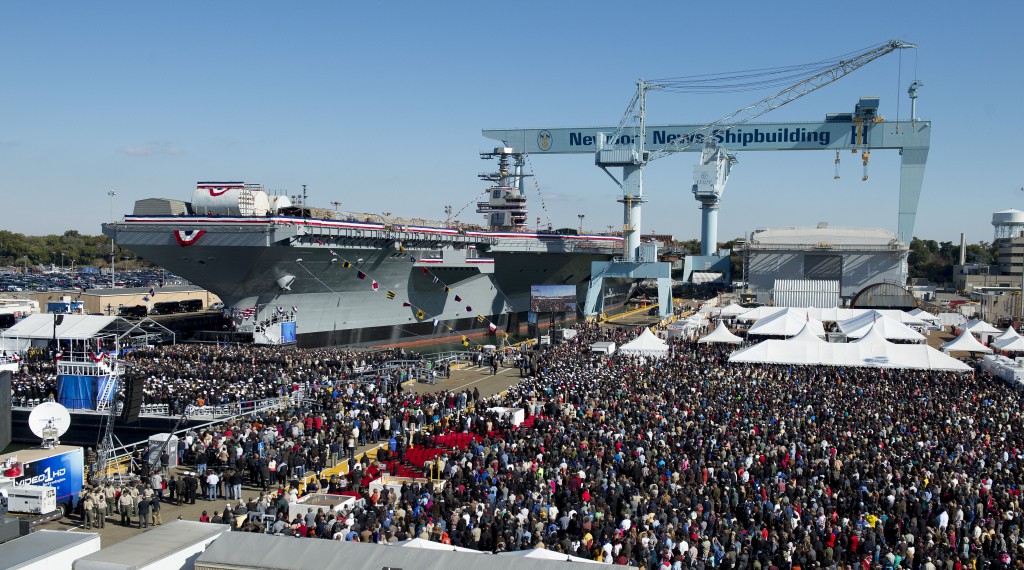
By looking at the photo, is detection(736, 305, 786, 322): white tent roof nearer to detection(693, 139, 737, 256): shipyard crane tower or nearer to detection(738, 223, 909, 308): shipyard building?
detection(738, 223, 909, 308): shipyard building

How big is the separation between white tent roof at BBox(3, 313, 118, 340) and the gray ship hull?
18.6 feet

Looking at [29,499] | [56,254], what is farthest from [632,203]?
[56,254]

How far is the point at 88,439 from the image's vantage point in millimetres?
25422

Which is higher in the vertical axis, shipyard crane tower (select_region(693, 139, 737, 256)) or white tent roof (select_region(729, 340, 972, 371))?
shipyard crane tower (select_region(693, 139, 737, 256))

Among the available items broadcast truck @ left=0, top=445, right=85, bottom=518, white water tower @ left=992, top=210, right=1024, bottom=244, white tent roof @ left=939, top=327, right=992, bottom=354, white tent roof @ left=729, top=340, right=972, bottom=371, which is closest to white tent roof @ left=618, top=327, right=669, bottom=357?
white tent roof @ left=729, top=340, right=972, bottom=371

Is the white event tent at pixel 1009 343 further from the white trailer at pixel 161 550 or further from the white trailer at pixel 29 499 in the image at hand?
the white trailer at pixel 29 499

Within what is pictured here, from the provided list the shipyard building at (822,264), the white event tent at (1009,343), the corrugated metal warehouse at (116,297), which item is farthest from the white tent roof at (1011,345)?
the corrugated metal warehouse at (116,297)

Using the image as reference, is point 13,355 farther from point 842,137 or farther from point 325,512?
point 842,137

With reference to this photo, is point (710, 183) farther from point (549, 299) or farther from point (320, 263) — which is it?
point (320, 263)

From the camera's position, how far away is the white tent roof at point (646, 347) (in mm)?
31641

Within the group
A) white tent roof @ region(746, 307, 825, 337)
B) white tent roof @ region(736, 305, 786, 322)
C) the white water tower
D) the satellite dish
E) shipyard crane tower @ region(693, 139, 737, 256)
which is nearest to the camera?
the satellite dish

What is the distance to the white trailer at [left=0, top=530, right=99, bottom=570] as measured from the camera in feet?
31.7

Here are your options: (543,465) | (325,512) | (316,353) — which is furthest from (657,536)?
(316,353)

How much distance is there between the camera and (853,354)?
1116 inches
